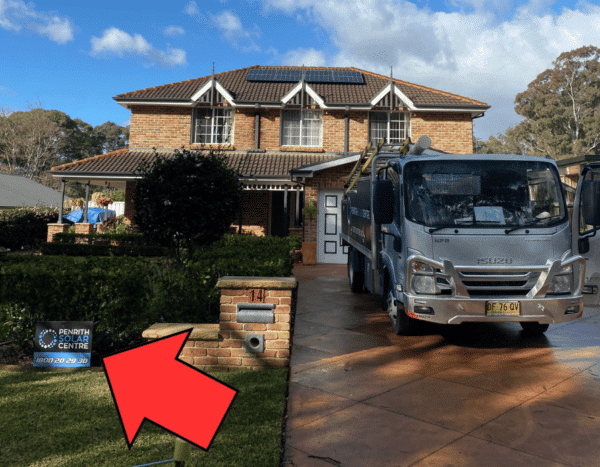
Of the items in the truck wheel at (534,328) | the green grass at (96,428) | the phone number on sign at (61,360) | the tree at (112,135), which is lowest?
the green grass at (96,428)

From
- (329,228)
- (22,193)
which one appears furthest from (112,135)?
(329,228)

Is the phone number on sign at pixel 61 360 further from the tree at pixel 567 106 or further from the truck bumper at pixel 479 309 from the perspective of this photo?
the tree at pixel 567 106

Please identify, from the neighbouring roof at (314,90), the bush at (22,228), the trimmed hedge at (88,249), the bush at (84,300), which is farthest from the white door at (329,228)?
the bush at (22,228)

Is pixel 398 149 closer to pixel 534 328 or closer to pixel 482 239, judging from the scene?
pixel 482 239

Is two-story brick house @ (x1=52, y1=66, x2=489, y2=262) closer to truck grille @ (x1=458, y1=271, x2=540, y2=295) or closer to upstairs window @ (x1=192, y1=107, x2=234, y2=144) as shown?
upstairs window @ (x1=192, y1=107, x2=234, y2=144)

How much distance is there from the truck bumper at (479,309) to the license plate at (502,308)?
0.04 metres

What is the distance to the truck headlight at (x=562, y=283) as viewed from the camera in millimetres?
5898

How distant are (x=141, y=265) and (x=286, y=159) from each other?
42.3 feet

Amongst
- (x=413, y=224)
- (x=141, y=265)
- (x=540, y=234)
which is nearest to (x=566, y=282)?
(x=540, y=234)

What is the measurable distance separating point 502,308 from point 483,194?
149cm

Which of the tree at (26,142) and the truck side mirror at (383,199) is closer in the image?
the truck side mirror at (383,199)

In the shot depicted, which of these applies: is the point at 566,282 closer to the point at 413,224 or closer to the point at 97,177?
the point at 413,224

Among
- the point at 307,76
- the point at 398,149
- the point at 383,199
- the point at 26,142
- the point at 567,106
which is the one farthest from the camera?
the point at 26,142

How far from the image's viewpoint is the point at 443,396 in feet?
15.3
